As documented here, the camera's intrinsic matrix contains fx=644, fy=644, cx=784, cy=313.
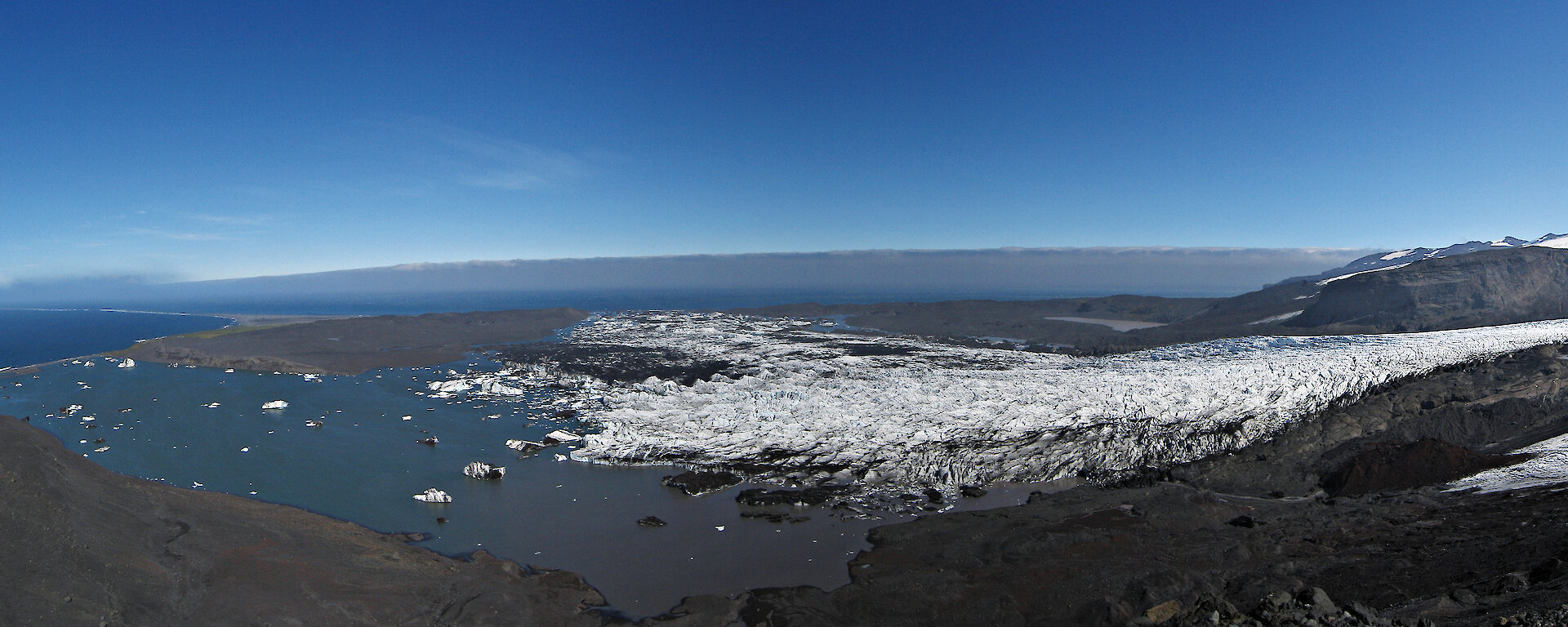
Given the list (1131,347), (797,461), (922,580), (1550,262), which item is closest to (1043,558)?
(922,580)

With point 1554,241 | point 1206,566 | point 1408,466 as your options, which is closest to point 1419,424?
point 1408,466

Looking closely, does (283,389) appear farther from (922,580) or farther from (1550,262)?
(1550,262)

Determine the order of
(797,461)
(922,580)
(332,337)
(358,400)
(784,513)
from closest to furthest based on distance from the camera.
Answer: (922,580), (784,513), (797,461), (358,400), (332,337)

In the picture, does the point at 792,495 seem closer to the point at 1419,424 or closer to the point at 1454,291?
the point at 1419,424

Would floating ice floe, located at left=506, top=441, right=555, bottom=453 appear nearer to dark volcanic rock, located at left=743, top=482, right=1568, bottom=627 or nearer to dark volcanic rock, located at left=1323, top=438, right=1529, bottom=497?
dark volcanic rock, located at left=743, top=482, right=1568, bottom=627

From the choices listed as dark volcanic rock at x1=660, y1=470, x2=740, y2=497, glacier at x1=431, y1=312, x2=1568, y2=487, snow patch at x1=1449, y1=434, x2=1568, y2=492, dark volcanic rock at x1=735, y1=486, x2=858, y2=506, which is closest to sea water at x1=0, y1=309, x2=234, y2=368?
glacier at x1=431, y1=312, x2=1568, y2=487
